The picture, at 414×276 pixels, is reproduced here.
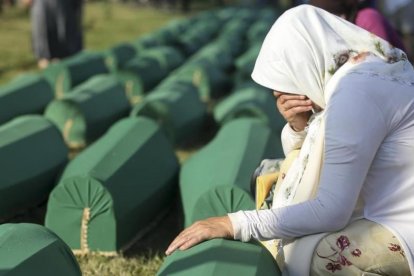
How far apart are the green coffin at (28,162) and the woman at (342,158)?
130 cm

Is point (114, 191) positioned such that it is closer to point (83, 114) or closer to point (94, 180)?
point (94, 180)

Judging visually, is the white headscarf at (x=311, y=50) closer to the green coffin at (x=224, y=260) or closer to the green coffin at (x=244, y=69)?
the green coffin at (x=224, y=260)

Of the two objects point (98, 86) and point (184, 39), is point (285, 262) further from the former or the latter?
point (184, 39)

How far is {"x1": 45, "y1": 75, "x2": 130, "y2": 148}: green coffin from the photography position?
4371 mm

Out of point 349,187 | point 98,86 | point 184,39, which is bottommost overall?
point 184,39

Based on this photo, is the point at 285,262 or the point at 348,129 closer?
the point at 348,129

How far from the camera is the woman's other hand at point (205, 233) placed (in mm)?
1987

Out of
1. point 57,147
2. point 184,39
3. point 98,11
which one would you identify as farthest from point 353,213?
point 98,11

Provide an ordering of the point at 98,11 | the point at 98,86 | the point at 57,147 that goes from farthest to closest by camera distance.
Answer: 1. the point at 98,11
2. the point at 98,86
3. the point at 57,147

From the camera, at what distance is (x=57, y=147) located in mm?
3447

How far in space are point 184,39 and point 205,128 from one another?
275cm

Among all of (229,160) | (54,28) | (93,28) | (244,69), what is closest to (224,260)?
(229,160)

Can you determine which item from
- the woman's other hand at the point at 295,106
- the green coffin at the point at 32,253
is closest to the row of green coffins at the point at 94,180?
the green coffin at the point at 32,253

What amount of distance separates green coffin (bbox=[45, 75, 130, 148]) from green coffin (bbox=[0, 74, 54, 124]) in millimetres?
110
